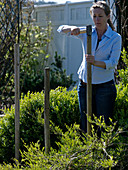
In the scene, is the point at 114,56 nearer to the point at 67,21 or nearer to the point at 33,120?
the point at 33,120

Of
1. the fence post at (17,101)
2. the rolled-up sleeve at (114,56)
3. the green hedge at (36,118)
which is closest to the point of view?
the rolled-up sleeve at (114,56)

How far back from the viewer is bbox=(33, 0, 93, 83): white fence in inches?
306

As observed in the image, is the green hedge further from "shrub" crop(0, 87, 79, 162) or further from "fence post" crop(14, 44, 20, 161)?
"fence post" crop(14, 44, 20, 161)

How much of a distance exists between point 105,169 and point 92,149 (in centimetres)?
17

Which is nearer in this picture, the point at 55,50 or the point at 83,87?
the point at 83,87

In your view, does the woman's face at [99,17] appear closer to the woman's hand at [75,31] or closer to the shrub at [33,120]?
the woman's hand at [75,31]

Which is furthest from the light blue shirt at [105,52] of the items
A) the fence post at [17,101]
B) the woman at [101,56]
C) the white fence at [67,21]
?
the white fence at [67,21]

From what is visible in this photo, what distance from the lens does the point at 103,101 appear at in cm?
334

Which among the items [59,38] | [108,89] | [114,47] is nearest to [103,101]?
[108,89]

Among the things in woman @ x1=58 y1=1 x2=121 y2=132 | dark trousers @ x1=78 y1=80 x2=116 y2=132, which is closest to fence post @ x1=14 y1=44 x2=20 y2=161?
woman @ x1=58 y1=1 x2=121 y2=132

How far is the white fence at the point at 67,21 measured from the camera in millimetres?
7781

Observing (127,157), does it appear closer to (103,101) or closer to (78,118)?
(103,101)

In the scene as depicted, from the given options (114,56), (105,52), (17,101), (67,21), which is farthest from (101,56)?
(67,21)

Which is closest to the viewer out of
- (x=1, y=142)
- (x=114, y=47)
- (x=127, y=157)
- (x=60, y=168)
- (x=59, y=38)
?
(x=60, y=168)
